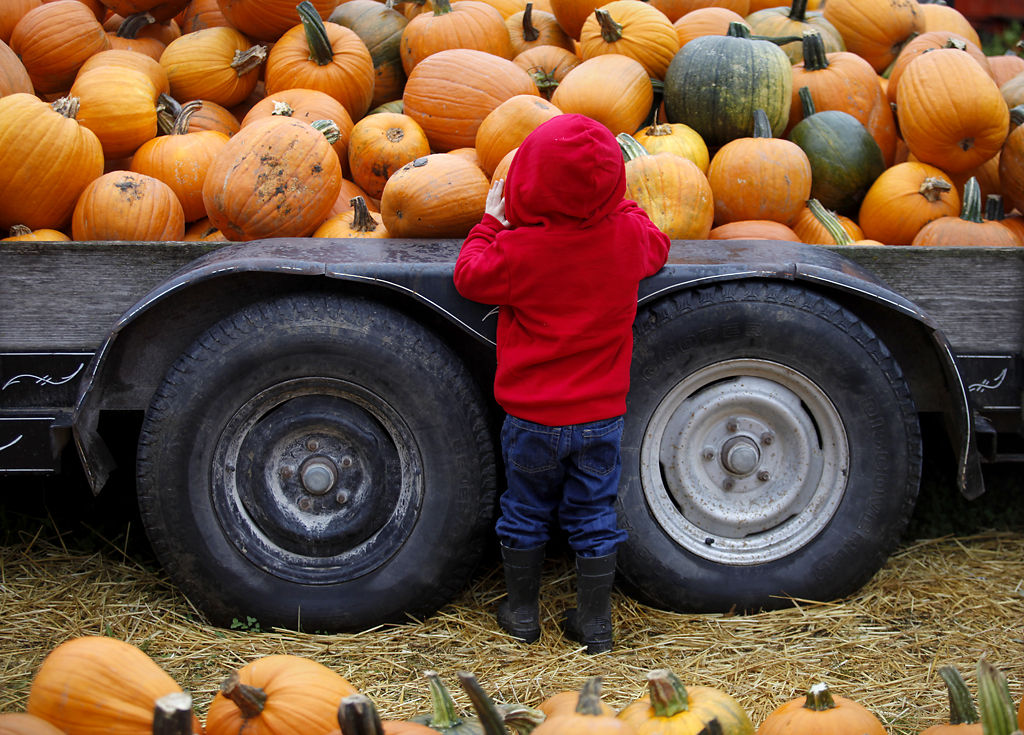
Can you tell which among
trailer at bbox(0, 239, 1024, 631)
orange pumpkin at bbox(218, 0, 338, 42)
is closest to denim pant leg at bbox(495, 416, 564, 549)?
trailer at bbox(0, 239, 1024, 631)

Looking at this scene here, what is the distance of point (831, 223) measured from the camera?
3674mm

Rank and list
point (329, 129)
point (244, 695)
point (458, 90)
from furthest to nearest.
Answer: point (458, 90) → point (329, 129) → point (244, 695)

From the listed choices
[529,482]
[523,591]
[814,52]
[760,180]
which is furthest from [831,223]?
[523,591]

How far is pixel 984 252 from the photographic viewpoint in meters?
3.07

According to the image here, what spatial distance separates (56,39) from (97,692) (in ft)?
10.9

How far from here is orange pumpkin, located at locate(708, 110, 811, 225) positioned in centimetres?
359

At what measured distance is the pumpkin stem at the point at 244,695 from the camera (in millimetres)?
1743

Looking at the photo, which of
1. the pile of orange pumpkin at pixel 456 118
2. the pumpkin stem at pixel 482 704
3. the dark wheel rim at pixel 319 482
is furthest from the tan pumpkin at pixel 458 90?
the pumpkin stem at pixel 482 704

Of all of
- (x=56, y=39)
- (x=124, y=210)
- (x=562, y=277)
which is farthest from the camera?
(x=56, y=39)

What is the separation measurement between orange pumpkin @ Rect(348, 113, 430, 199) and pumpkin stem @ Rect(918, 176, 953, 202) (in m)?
2.03

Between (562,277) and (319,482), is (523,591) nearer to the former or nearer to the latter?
(319,482)

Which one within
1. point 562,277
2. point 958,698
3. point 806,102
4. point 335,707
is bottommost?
point 335,707

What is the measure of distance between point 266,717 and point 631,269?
5.32 ft

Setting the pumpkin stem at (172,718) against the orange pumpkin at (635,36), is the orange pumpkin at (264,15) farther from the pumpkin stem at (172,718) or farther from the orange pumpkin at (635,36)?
the pumpkin stem at (172,718)
